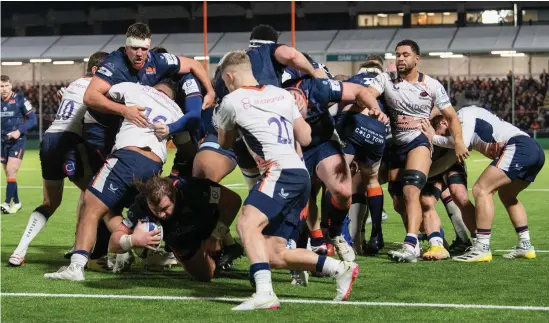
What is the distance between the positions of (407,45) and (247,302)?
146 inches

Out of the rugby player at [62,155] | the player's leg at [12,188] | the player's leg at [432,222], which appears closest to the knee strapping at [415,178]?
the player's leg at [432,222]

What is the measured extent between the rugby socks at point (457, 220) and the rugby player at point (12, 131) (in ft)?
24.5

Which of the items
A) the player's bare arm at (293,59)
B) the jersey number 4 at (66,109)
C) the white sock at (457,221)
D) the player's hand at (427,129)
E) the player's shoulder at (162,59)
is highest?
the player's shoulder at (162,59)

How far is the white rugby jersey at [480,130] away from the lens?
9.39 metres

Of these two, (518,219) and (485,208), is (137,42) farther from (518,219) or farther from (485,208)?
(518,219)

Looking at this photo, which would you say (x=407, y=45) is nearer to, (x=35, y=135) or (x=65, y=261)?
(x=65, y=261)

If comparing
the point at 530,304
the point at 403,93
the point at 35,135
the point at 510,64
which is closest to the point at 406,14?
the point at 510,64

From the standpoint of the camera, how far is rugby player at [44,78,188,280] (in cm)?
810

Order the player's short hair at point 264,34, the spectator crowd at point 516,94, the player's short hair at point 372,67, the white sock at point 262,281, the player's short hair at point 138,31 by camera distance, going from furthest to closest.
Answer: the spectator crowd at point 516,94
the player's short hair at point 372,67
the player's short hair at point 264,34
the player's short hair at point 138,31
the white sock at point 262,281

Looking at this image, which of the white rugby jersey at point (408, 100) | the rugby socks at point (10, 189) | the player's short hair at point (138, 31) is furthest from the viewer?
the rugby socks at point (10, 189)

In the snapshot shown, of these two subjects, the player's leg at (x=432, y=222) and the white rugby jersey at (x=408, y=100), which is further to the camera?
the white rugby jersey at (x=408, y=100)

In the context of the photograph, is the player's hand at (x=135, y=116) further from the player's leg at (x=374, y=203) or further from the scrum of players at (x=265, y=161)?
the player's leg at (x=374, y=203)

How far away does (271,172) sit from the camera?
693 cm

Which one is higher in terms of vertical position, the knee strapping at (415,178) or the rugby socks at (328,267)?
the knee strapping at (415,178)
